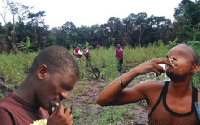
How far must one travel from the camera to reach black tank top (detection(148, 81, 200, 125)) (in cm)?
188

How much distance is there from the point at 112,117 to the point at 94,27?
26105 millimetres

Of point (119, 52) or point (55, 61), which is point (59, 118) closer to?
point (55, 61)

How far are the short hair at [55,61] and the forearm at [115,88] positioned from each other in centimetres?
63

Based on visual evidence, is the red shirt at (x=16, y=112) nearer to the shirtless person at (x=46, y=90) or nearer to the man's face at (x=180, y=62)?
the shirtless person at (x=46, y=90)

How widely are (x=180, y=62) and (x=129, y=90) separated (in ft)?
1.73

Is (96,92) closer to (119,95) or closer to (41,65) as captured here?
(119,95)

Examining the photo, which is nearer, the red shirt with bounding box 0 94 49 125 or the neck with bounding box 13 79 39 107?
the red shirt with bounding box 0 94 49 125

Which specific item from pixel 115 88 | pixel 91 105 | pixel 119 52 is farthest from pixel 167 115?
pixel 119 52

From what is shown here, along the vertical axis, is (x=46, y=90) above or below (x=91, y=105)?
above

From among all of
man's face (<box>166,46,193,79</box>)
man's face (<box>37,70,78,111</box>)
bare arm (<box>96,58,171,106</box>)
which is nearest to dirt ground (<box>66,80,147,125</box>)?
bare arm (<box>96,58,171,106</box>)

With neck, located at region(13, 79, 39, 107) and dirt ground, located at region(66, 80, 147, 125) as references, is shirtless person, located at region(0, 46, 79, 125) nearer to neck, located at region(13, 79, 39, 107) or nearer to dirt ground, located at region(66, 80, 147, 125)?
neck, located at region(13, 79, 39, 107)

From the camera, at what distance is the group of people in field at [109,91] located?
1198 millimetres

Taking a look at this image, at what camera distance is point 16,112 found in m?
1.12

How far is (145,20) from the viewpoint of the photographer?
28078 millimetres
